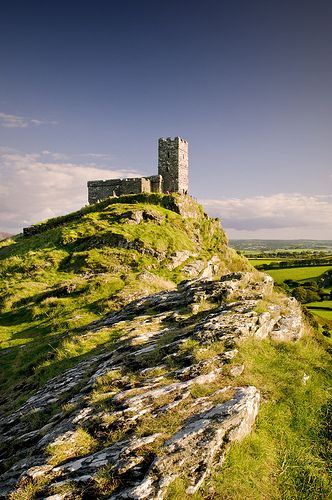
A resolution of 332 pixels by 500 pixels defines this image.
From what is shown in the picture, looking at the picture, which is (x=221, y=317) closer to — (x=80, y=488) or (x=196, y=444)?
(x=196, y=444)

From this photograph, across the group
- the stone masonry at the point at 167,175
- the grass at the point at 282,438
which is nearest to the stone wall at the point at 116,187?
the stone masonry at the point at 167,175

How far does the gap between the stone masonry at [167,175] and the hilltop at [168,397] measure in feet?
103

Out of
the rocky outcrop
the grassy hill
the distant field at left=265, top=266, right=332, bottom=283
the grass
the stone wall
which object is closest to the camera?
the grass

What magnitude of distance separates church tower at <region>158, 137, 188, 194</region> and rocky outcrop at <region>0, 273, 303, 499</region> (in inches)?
1538

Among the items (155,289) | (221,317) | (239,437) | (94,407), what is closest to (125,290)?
(155,289)

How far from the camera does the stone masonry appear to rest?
181 ft

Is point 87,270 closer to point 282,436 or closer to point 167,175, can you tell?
point 167,175

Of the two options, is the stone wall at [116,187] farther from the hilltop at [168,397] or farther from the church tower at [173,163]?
the hilltop at [168,397]

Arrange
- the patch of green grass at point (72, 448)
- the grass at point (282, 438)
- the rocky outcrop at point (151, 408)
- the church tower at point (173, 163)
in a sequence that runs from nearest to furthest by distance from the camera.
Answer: the grass at point (282, 438) → the rocky outcrop at point (151, 408) → the patch of green grass at point (72, 448) → the church tower at point (173, 163)

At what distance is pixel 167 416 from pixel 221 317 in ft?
21.2

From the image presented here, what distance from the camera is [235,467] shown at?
9.03 meters

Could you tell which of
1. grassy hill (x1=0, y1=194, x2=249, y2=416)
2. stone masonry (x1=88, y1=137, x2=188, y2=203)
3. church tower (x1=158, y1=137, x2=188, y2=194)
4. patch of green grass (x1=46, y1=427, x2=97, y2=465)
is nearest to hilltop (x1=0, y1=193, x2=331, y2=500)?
patch of green grass (x1=46, y1=427, x2=97, y2=465)

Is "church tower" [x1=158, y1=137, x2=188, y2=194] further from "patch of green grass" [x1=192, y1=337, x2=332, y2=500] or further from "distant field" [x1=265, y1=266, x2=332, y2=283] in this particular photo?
"distant field" [x1=265, y1=266, x2=332, y2=283]

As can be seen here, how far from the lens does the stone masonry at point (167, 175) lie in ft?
181
